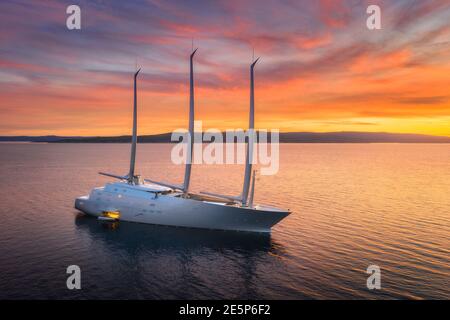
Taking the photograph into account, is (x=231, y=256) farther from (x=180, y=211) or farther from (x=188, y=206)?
(x=180, y=211)

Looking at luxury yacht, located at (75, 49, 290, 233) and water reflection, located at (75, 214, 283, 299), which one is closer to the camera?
water reflection, located at (75, 214, 283, 299)

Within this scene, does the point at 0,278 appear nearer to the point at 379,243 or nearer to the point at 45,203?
the point at 45,203

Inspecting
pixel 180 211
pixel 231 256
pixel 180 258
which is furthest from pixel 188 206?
pixel 231 256

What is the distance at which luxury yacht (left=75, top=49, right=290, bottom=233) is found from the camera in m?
42.0

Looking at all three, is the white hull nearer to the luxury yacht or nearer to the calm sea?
the luxury yacht

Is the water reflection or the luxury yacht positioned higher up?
the luxury yacht

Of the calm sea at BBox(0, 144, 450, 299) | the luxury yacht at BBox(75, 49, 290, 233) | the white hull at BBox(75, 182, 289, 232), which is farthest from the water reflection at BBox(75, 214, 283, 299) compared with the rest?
the luxury yacht at BBox(75, 49, 290, 233)

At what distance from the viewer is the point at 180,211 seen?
144ft

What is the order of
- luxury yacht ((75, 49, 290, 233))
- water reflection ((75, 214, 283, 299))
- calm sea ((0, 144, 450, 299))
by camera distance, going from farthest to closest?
luxury yacht ((75, 49, 290, 233)) < water reflection ((75, 214, 283, 299)) < calm sea ((0, 144, 450, 299))

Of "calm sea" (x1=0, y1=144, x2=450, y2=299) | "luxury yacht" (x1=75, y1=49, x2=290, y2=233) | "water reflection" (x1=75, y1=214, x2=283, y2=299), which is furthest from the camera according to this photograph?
"luxury yacht" (x1=75, y1=49, x2=290, y2=233)

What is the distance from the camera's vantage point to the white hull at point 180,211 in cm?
4203

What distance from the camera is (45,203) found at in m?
60.8
